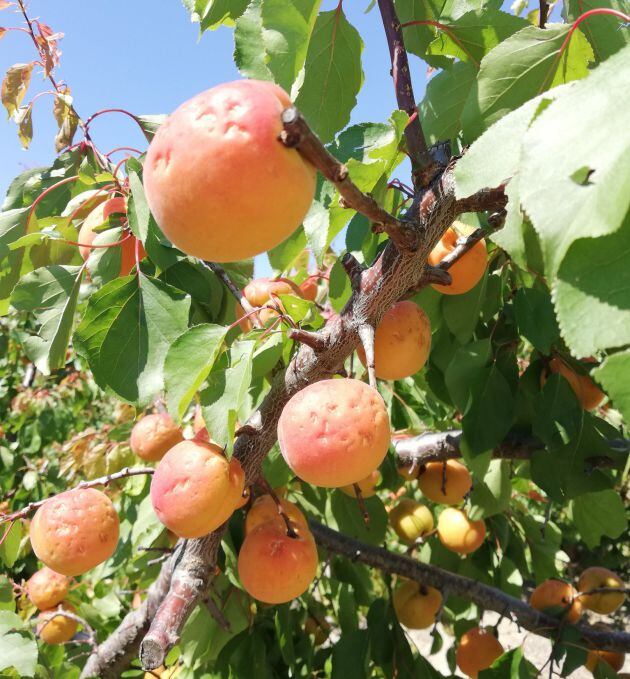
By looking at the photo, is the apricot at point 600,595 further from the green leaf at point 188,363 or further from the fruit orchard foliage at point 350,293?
the green leaf at point 188,363

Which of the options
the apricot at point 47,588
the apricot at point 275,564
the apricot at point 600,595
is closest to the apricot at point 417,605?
the apricot at point 600,595

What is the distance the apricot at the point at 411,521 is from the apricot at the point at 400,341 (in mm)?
1251

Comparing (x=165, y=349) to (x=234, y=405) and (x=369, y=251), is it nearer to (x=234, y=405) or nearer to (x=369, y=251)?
(x=234, y=405)

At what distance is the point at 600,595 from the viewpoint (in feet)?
6.13

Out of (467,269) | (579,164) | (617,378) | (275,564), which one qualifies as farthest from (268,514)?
(579,164)

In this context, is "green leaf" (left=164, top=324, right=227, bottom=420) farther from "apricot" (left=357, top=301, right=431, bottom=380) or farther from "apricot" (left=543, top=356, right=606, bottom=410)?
"apricot" (left=543, top=356, right=606, bottom=410)

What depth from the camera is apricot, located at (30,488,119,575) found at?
1067mm

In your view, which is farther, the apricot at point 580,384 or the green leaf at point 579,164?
the apricot at point 580,384

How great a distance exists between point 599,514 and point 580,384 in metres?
0.40

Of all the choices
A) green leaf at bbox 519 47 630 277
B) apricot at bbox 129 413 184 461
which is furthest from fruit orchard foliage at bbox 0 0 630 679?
apricot at bbox 129 413 184 461

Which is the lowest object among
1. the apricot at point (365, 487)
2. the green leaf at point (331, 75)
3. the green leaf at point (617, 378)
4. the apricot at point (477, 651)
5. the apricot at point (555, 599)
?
the apricot at point (477, 651)

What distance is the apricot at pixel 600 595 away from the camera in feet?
6.09

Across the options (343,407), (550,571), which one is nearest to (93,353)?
(343,407)

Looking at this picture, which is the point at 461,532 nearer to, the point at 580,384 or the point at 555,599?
the point at 555,599
